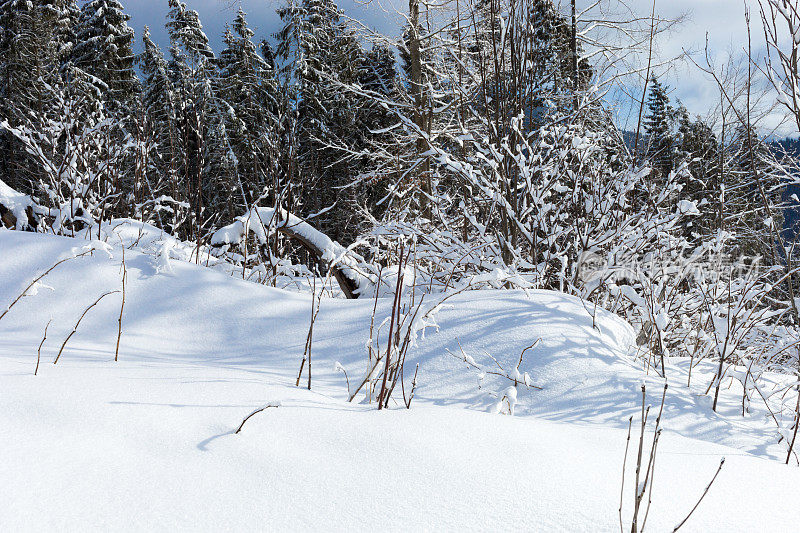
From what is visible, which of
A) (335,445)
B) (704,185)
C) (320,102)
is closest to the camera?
(335,445)

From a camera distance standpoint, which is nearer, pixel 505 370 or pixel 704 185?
pixel 505 370

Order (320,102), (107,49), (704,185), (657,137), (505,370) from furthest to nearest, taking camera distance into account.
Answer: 1. (320,102)
2. (107,49)
3. (657,137)
4. (704,185)
5. (505,370)

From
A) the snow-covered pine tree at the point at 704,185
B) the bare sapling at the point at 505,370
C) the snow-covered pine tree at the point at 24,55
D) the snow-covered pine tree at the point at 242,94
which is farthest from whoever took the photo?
the snow-covered pine tree at the point at 242,94

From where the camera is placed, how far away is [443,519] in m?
0.83

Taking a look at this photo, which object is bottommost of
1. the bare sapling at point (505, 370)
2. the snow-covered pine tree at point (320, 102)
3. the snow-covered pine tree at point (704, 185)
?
the bare sapling at point (505, 370)

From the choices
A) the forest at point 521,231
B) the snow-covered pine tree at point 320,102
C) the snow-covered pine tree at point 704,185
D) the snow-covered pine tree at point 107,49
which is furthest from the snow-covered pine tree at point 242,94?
the snow-covered pine tree at point 704,185

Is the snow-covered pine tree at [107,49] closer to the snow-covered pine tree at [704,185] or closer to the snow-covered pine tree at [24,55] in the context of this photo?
the snow-covered pine tree at [24,55]

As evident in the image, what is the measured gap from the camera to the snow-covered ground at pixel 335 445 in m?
0.83

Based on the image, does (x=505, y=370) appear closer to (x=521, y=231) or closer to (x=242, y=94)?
(x=521, y=231)

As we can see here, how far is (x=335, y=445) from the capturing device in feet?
3.50

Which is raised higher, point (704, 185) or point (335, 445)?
point (704, 185)

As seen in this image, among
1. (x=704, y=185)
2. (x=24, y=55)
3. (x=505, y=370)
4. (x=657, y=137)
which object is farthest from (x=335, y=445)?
(x=24, y=55)

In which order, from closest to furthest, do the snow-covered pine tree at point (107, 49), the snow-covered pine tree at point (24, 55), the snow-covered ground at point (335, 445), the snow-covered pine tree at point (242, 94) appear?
the snow-covered ground at point (335, 445), the snow-covered pine tree at point (24, 55), the snow-covered pine tree at point (107, 49), the snow-covered pine tree at point (242, 94)

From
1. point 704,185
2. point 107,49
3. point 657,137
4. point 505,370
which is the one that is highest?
point 107,49
